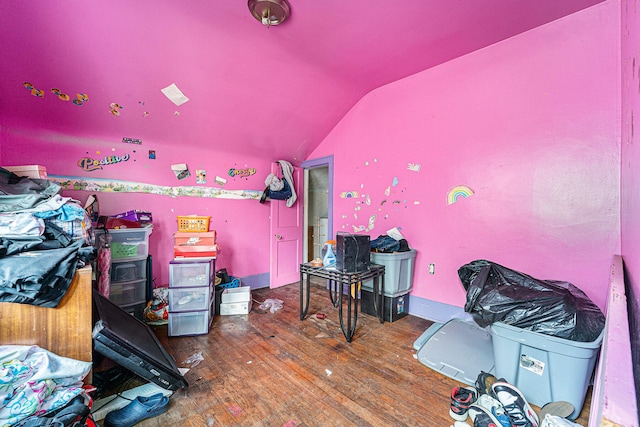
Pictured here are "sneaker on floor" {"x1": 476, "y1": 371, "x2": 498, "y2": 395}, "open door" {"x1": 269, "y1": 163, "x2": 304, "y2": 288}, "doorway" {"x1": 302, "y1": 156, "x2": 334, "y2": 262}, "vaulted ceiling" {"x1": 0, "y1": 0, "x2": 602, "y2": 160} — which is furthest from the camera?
"doorway" {"x1": 302, "y1": 156, "x2": 334, "y2": 262}

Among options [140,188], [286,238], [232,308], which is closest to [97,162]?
[140,188]

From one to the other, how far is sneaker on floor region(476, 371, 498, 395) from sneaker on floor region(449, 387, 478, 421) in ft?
0.11

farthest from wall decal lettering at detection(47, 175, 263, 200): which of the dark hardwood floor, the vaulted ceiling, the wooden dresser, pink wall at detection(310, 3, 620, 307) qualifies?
pink wall at detection(310, 3, 620, 307)

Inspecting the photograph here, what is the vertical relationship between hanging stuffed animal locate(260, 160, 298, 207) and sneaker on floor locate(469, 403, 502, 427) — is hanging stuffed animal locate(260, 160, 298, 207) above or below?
above

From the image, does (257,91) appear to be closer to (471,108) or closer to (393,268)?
(471,108)

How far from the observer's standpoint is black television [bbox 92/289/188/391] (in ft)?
4.56

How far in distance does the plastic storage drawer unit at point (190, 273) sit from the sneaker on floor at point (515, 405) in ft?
7.67

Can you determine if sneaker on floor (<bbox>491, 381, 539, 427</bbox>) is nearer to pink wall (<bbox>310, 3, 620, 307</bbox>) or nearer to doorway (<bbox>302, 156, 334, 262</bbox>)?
pink wall (<bbox>310, 3, 620, 307</bbox>)

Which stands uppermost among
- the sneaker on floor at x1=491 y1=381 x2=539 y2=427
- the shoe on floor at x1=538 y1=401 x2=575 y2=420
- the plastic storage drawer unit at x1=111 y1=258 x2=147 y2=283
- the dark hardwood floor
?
the plastic storage drawer unit at x1=111 y1=258 x2=147 y2=283

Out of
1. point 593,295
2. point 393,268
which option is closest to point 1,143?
point 393,268

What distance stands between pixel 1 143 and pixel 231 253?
90.5 inches

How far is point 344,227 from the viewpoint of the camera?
355cm

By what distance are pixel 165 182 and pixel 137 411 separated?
227cm

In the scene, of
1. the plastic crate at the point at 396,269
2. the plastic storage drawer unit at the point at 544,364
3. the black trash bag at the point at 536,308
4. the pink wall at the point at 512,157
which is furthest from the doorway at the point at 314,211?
the plastic storage drawer unit at the point at 544,364
